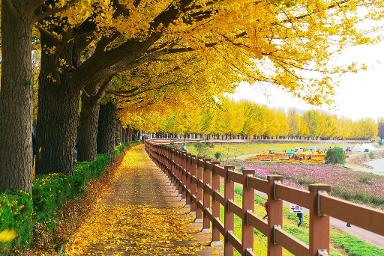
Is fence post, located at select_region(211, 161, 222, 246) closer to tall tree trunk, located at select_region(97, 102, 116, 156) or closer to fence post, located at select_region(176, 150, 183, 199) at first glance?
fence post, located at select_region(176, 150, 183, 199)

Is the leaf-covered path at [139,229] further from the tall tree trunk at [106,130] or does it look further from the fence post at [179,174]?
the tall tree trunk at [106,130]

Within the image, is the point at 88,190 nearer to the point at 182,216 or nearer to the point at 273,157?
the point at 182,216

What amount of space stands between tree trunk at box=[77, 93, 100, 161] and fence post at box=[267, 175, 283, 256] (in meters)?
16.8

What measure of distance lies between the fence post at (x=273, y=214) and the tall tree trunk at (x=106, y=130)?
84.2 ft

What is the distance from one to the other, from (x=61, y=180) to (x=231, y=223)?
3978 mm

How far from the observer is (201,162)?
12859 mm

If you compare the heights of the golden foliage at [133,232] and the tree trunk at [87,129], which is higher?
the tree trunk at [87,129]

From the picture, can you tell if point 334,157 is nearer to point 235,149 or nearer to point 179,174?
point 235,149

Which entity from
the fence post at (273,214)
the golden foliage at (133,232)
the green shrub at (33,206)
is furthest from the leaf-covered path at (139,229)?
the fence post at (273,214)

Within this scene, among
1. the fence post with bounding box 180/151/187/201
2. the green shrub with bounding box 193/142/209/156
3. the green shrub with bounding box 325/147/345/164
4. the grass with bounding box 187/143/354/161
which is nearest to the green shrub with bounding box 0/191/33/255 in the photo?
the fence post with bounding box 180/151/187/201

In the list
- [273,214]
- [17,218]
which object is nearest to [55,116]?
[17,218]

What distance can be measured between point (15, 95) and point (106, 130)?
2272 centimetres

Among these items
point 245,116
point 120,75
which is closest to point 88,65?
point 120,75

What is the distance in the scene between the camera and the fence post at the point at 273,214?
232 inches
